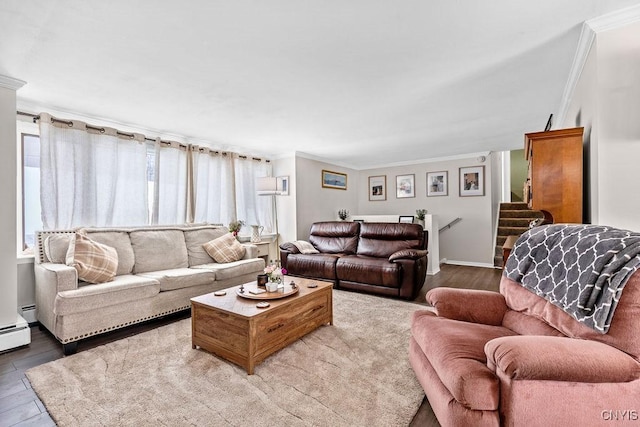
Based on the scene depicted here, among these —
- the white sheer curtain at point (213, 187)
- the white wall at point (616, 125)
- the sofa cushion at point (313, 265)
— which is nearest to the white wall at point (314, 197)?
the sofa cushion at point (313, 265)

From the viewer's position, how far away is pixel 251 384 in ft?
6.17

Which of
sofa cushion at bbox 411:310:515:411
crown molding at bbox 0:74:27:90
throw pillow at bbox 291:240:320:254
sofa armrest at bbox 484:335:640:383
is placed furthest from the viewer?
throw pillow at bbox 291:240:320:254

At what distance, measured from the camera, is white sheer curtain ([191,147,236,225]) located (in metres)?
4.60

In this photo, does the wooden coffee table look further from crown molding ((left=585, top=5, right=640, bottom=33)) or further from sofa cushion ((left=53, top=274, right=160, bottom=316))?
crown molding ((left=585, top=5, right=640, bottom=33))

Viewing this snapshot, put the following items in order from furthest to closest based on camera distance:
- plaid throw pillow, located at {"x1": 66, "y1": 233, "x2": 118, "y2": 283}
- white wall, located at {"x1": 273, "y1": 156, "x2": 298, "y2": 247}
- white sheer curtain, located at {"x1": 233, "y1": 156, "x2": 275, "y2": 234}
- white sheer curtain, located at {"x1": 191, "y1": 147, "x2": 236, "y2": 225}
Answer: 1. white wall, located at {"x1": 273, "y1": 156, "x2": 298, "y2": 247}
2. white sheer curtain, located at {"x1": 233, "y1": 156, "x2": 275, "y2": 234}
3. white sheer curtain, located at {"x1": 191, "y1": 147, "x2": 236, "y2": 225}
4. plaid throw pillow, located at {"x1": 66, "y1": 233, "x2": 118, "y2": 283}

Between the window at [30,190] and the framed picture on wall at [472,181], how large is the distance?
673cm

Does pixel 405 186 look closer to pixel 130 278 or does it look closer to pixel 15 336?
pixel 130 278

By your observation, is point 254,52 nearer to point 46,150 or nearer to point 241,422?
point 241,422

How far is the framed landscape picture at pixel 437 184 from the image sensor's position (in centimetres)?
632

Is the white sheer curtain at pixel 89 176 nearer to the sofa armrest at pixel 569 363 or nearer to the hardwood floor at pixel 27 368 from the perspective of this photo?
the hardwood floor at pixel 27 368

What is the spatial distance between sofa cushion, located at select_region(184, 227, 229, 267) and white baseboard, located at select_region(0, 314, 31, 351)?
1598mm

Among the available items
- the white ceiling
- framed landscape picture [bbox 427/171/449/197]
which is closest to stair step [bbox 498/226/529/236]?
framed landscape picture [bbox 427/171/449/197]

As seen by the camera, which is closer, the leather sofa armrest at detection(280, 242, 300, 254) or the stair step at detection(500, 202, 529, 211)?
the leather sofa armrest at detection(280, 242, 300, 254)

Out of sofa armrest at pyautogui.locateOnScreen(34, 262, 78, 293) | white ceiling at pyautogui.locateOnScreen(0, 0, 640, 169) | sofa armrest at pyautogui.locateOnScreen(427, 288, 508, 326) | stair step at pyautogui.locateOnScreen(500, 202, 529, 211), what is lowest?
sofa armrest at pyautogui.locateOnScreen(427, 288, 508, 326)
